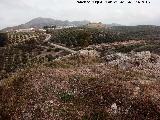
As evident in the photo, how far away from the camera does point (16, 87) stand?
100ft

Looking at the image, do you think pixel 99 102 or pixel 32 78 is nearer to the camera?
pixel 99 102

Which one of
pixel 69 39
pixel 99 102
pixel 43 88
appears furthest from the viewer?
pixel 69 39

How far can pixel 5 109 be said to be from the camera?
2678cm

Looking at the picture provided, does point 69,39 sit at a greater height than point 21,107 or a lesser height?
lesser

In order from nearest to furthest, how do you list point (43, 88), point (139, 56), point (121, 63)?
point (43, 88), point (121, 63), point (139, 56)

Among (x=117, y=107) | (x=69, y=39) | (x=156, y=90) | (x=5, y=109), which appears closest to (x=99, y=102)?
(x=117, y=107)

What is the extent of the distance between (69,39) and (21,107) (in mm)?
157606

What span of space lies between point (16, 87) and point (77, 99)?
7.10 metres

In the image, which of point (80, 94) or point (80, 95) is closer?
point (80, 95)

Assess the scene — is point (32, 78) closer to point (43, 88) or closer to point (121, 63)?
point (43, 88)

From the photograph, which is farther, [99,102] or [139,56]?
[139,56]

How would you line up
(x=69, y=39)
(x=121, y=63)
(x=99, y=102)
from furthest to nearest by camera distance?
1. (x=69, y=39)
2. (x=121, y=63)
3. (x=99, y=102)

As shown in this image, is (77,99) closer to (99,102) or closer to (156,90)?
(99,102)

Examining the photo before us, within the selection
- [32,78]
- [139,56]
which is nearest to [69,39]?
[139,56]
